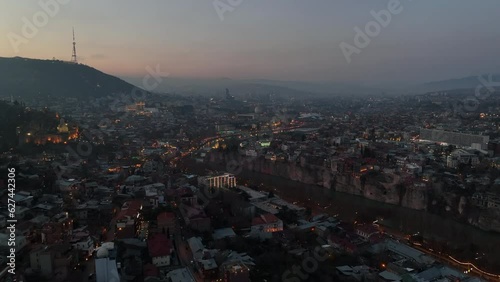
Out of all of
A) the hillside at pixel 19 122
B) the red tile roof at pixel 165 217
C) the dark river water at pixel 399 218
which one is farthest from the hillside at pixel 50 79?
the red tile roof at pixel 165 217

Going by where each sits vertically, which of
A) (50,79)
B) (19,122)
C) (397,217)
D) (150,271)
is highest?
(50,79)

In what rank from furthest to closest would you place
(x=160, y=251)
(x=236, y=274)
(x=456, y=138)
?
1. (x=456, y=138)
2. (x=160, y=251)
3. (x=236, y=274)

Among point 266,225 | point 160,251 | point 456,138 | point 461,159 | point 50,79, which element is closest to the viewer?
point 160,251

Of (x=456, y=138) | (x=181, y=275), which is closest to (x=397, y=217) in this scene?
(x=181, y=275)

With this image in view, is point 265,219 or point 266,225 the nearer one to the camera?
point 266,225

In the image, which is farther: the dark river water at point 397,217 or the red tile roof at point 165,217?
the dark river water at point 397,217

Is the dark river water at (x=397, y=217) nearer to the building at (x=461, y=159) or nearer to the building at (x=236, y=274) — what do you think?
the building at (x=236, y=274)

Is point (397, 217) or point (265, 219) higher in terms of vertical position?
point (265, 219)

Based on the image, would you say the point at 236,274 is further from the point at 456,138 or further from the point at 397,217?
the point at 456,138
